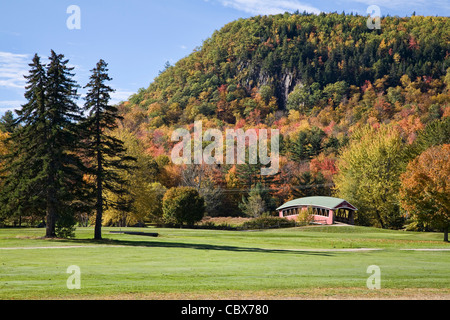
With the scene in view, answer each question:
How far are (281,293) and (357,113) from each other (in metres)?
146

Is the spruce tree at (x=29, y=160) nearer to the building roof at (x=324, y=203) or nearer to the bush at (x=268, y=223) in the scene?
the bush at (x=268, y=223)

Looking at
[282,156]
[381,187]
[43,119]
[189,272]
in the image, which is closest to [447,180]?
[381,187]

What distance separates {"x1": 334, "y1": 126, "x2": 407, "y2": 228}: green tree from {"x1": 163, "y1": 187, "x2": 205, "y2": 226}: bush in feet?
78.6

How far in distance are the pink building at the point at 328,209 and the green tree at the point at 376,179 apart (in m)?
1.92

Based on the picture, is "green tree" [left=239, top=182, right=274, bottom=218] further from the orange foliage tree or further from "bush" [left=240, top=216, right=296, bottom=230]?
the orange foliage tree

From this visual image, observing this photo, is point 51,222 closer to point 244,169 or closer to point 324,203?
point 324,203

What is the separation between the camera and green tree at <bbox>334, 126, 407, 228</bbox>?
6869 centimetres

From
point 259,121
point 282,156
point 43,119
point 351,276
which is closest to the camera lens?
point 351,276

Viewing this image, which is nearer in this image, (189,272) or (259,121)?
(189,272)

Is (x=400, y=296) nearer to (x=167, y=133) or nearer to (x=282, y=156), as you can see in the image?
(x=282, y=156)

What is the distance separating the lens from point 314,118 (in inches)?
6801
